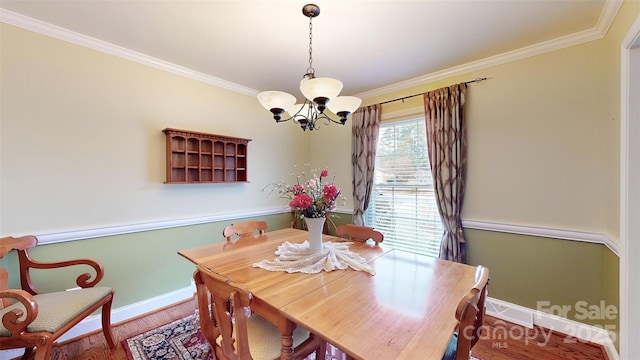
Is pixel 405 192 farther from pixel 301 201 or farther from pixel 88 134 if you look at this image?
pixel 88 134

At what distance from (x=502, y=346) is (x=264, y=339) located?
1.95 meters

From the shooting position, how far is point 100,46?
221 centimetres

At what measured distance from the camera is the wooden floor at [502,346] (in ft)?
6.11

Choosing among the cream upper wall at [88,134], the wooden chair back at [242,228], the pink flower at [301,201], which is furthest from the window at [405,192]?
the cream upper wall at [88,134]

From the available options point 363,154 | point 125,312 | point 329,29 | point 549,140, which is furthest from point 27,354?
point 549,140

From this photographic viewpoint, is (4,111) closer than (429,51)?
Yes

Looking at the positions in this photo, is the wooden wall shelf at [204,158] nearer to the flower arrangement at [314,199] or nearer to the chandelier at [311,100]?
the chandelier at [311,100]

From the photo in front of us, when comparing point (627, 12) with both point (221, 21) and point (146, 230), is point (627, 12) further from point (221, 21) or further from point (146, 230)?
point (146, 230)

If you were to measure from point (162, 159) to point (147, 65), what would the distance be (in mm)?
953

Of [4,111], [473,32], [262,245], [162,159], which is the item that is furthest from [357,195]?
[4,111]

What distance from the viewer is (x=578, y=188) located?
2.04 meters

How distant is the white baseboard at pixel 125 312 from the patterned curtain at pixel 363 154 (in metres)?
2.25

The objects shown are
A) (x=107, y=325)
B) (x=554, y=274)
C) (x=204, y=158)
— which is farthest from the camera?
(x=204, y=158)

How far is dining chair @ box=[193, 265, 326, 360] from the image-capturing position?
1040mm
